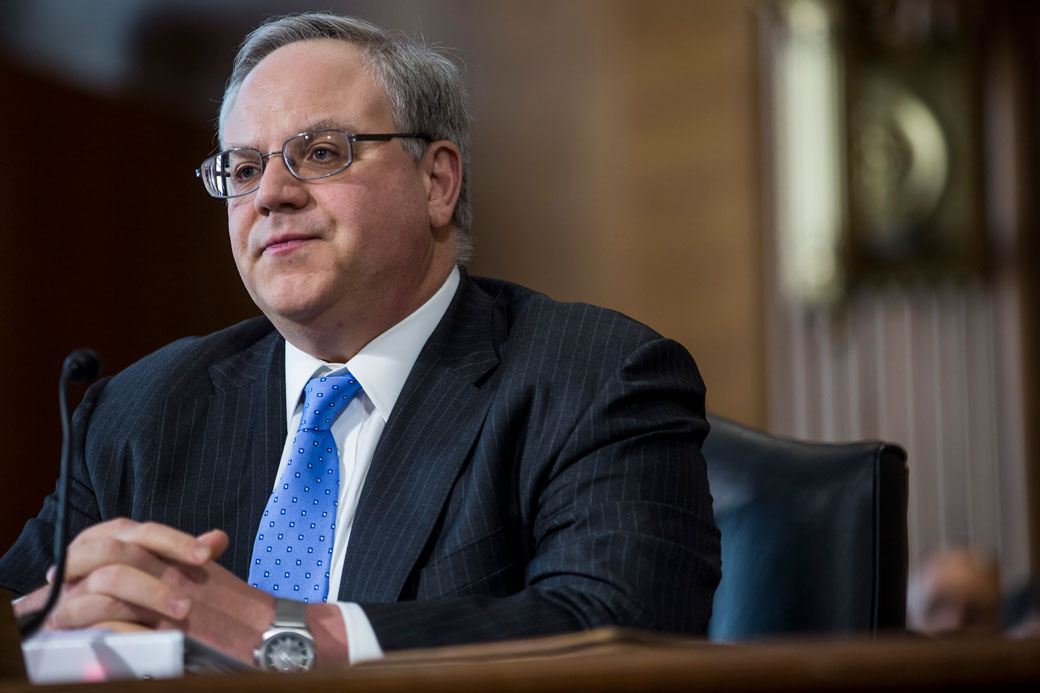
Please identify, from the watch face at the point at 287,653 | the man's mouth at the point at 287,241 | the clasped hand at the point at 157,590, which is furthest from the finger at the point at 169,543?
the man's mouth at the point at 287,241

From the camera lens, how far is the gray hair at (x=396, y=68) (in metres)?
1.81

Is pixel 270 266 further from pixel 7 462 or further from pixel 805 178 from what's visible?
pixel 805 178

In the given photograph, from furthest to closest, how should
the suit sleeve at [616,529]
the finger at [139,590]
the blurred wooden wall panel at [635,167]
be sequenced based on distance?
the blurred wooden wall panel at [635,167]
the suit sleeve at [616,529]
the finger at [139,590]

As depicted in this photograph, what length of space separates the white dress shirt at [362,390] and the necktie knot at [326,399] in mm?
11

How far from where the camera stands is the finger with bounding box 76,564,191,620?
1144 millimetres

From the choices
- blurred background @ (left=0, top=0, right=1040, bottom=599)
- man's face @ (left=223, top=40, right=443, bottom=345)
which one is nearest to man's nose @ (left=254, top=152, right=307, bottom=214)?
man's face @ (left=223, top=40, right=443, bottom=345)

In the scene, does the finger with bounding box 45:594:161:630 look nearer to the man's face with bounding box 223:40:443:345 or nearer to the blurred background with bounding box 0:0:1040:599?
the man's face with bounding box 223:40:443:345

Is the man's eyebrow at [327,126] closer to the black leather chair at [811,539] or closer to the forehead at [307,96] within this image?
the forehead at [307,96]

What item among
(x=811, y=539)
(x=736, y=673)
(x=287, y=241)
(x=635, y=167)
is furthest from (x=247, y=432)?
(x=635, y=167)

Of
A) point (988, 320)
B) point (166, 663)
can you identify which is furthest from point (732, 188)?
point (166, 663)

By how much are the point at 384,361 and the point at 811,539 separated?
65 cm

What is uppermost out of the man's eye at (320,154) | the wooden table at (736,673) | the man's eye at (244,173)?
the man's eye at (320,154)

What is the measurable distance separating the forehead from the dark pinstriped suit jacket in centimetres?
32

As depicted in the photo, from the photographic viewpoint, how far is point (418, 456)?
1604mm
